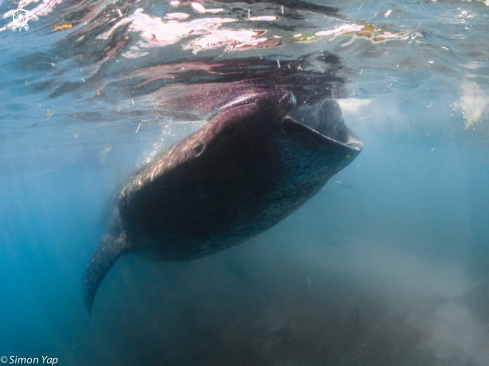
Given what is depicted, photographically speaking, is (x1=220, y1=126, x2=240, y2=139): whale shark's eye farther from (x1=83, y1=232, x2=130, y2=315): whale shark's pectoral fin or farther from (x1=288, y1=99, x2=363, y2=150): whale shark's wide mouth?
(x1=83, y1=232, x2=130, y2=315): whale shark's pectoral fin

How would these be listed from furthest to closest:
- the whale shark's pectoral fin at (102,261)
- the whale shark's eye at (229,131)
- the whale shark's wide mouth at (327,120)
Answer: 1. the whale shark's pectoral fin at (102,261)
2. the whale shark's wide mouth at (327,120)
3. the whale shark's eye at (229,131)

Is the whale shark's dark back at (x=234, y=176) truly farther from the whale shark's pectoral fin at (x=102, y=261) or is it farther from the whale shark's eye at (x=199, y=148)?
the whale shark's pectoral fin at (x=102, y=261)

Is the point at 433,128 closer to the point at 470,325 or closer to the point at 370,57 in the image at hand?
the point at 470,325

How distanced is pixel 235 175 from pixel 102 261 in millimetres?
3798

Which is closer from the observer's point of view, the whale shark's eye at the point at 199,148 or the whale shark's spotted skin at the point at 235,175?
the whale shark's spotted skin at the point at 235,175

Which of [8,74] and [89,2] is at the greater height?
[89,2]

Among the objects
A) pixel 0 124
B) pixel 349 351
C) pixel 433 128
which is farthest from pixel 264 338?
pixel 433 128

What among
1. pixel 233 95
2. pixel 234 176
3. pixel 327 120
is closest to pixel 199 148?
pixel 234 176

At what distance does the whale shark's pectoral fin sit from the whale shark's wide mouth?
4.12 metres

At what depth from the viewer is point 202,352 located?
29.2 feet

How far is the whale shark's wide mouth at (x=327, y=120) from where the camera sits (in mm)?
4203

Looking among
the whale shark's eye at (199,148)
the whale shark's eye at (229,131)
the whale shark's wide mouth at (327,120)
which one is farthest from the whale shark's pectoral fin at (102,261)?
the whale shark's wide mouth at (327,120)

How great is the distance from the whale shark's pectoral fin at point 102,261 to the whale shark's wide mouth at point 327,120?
162 inches

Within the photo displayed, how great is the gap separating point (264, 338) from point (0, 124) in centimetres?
1738
